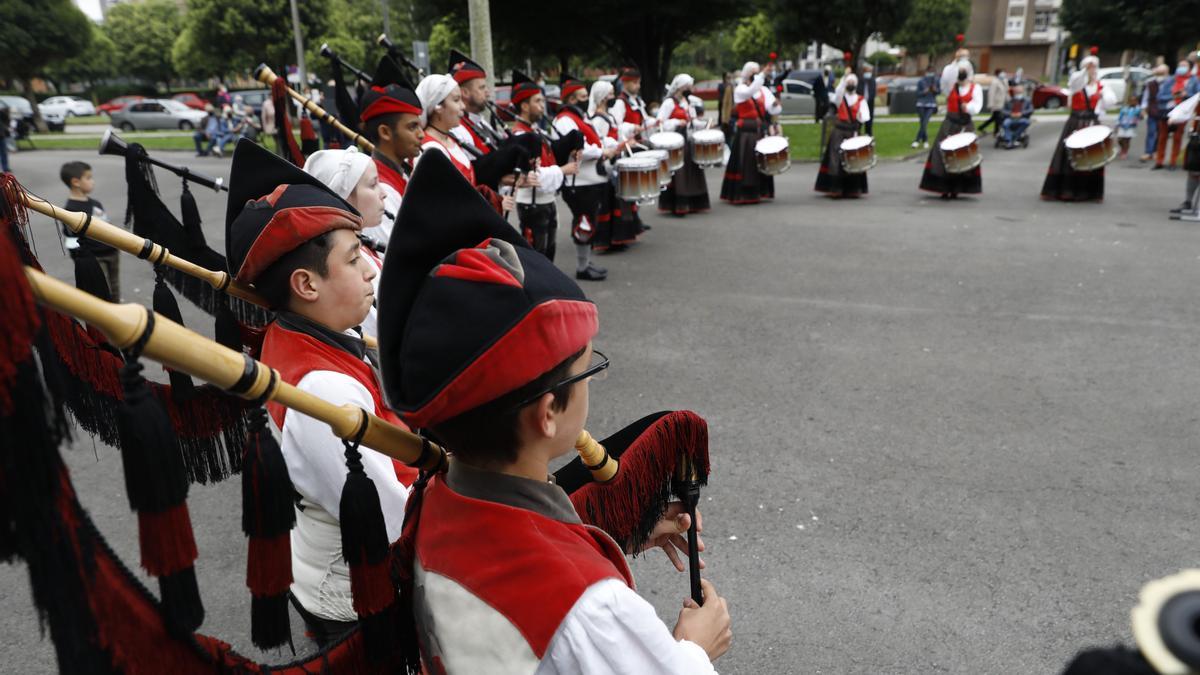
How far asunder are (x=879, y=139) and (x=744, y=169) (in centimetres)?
972

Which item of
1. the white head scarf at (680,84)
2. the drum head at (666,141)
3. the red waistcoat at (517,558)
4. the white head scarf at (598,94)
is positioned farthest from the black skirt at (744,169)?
the red waistcoat at (517,558)

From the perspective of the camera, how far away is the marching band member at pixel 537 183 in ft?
21.3

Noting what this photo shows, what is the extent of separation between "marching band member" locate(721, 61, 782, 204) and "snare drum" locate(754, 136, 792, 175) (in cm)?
45

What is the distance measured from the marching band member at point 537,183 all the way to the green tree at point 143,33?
5524 centimetres

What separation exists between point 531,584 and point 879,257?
7883 mm

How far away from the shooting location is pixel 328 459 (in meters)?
1.81

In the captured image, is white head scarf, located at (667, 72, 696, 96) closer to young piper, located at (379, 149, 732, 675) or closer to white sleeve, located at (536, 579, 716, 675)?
young piper, located at (379, 149, 732, 675)

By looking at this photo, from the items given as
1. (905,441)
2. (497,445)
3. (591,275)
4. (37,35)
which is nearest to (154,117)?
(37,35)

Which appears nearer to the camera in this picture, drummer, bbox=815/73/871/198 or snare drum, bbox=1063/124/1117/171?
snare drum, bbox=1063/124/1117/171

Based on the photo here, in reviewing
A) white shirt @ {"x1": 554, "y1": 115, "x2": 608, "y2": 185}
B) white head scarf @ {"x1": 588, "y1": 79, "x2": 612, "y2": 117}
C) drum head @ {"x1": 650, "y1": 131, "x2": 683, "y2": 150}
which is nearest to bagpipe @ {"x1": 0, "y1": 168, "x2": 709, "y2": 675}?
white shirt @ {"x1": 554, "y1": 115, "x2": 608, "y2": 185}

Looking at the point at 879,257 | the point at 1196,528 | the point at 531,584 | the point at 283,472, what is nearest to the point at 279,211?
the point at 283,472

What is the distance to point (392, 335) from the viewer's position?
1.25 meters

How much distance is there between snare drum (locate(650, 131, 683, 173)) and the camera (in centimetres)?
941

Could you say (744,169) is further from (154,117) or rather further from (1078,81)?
(154,117)
